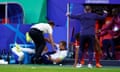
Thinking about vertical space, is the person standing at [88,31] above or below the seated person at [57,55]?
above

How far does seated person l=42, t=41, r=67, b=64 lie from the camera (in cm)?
1816

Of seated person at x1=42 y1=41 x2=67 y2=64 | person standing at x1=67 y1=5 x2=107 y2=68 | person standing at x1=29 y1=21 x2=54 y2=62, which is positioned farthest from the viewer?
seated person at x1=42 y1=41 x2=67 y2=64

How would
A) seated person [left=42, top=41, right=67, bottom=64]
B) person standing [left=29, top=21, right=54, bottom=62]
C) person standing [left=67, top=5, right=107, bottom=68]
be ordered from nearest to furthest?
person standing [left=67, top=5, right=107, bottom=68] < person standing [left=29, top=21, right=54, bottom=62] < seated person [left=42, top=41, right=67, bottom=64]

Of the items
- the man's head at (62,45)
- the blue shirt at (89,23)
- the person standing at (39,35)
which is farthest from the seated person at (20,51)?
the blue shirt at (89,23)

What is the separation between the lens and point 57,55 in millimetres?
18234

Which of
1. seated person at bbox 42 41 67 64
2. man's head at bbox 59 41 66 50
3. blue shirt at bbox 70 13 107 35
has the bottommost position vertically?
seated person at bbox 42 41 67 64

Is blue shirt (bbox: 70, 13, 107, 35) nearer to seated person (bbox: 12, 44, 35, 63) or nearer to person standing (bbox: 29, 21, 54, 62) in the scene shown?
person standing (bbox: 29, 21, 54, 62)

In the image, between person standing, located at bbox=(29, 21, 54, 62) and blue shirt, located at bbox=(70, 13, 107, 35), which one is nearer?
blue shirt, located at bbox=(70, 13, 107, 35)

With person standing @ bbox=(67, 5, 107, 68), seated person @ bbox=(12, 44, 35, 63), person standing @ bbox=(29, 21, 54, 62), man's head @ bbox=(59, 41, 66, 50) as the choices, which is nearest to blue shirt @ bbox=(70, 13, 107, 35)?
person standing @ bbox=(67, 5, 107, 68)

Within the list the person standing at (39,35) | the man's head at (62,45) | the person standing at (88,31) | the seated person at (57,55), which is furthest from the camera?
the man's head at (62,45)

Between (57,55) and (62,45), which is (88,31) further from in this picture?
(57,55)

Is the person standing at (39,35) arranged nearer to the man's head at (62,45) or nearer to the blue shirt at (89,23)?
the man's head at (62,45)

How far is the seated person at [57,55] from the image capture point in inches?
715

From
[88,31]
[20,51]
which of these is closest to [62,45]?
[20,51]
